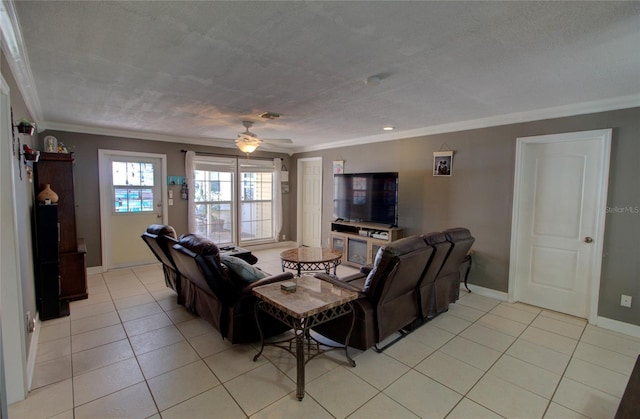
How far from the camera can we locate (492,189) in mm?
3953

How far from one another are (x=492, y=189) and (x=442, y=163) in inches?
31.1

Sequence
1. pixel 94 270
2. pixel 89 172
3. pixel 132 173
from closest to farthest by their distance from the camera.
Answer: pixel 89 172 → pixel 94 270 → pixel 132 173

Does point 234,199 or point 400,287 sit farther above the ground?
point 234,199

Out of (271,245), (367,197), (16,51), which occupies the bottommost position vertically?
(271,245)

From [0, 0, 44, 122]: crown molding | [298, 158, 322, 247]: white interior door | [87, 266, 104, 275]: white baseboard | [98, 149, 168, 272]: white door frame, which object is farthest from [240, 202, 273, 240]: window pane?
[0, 0, 44, 122]: crown molding

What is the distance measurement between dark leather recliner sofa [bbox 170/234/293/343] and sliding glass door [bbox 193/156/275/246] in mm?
3457

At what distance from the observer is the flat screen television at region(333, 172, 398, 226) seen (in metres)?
4.79

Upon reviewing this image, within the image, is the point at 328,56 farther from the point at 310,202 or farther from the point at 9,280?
the point at 310,202

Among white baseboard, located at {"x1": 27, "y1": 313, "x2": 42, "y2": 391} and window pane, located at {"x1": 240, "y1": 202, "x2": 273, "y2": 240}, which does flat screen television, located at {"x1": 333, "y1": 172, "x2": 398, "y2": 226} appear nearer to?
window pane, located at {"x1": 240, "y1": 202, "x2": 273, "y2": 240}

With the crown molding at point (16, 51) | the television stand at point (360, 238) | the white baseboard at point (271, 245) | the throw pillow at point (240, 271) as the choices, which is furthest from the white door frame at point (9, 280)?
the white baseboard at point (271, 245)

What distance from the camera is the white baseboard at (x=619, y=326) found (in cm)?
302

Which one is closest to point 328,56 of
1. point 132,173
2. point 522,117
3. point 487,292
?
point 522,117

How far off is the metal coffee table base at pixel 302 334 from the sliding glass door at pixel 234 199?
3.96m

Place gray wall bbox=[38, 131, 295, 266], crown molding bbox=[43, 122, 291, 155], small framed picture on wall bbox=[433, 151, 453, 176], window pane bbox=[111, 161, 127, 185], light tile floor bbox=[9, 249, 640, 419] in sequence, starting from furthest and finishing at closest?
window pane bbox=[111, 161, 127, 185]
gray wall bbox=[38, 131, 295, 266]
crown molding bbox=[43, 122, 291, 155]
small framed picture on wall bbox=[433, 151, 453, 176]
light tile floor bbox=[9, 249, 640, 419]
